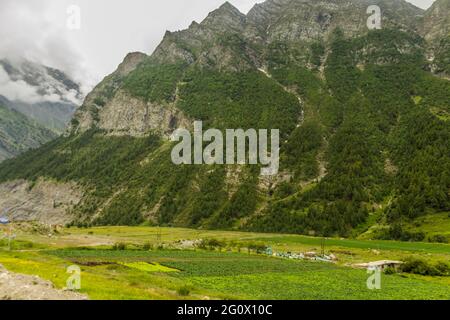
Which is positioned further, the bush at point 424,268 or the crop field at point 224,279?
the bush at point 424,268

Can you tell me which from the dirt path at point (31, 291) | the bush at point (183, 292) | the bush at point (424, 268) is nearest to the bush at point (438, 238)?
the bush at point (424, 268)

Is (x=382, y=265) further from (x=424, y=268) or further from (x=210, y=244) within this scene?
(x=210, y=244)

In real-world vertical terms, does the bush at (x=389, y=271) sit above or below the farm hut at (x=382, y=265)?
below

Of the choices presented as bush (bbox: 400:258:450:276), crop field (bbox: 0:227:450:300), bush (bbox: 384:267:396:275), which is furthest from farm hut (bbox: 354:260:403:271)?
crop field (bbox: 0:227:450:300)

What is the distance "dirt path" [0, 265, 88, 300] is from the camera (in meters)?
45.0

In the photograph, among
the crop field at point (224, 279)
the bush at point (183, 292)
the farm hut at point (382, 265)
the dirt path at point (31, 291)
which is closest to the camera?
the dirt path at point (31, 291)

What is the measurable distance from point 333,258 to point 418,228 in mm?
75976

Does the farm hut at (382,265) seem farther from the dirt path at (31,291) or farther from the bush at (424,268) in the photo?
the dirt path at (31,291)

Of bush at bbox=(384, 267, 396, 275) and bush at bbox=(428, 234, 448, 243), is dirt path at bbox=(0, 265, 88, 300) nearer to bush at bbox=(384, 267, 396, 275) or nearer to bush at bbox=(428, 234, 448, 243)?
bush at bbox=(384, 267, 396, 275)

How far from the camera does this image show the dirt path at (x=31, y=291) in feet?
148

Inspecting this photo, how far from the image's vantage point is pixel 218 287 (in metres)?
64.7
